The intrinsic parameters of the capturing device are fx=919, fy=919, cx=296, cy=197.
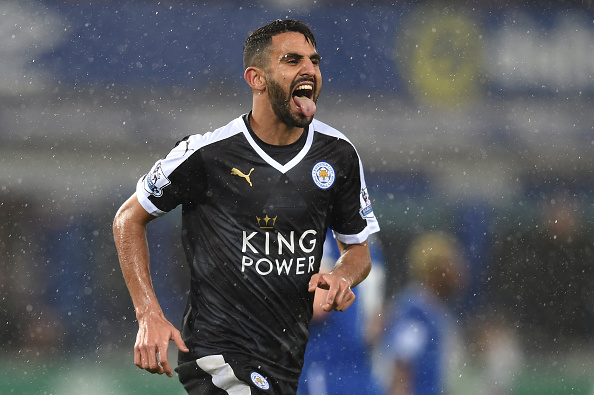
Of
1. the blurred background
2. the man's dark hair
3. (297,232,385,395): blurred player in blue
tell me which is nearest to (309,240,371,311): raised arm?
the man's dark hair

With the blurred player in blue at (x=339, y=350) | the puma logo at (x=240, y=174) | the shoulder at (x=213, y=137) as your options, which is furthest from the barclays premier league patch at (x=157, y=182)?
the blurred player in blue at (x=339, y=350)

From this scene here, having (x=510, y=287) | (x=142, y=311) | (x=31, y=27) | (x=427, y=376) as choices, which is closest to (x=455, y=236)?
(x=510, y=287)

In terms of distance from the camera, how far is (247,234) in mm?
3479

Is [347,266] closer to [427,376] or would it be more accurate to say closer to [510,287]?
[427,376]

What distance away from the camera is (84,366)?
8.05 meters

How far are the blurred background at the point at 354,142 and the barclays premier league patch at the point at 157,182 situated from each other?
4640mm

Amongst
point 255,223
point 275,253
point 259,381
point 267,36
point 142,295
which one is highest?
point 267,36

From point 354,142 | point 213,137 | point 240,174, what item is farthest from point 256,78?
point 354,142

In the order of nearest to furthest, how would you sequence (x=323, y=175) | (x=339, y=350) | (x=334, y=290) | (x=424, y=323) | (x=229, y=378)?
1. (x=334, y=290)
2. (x=229, y=378)
3. (x=323, y=175)
4. (x=339, y=350)
5. (x=424, y=323)

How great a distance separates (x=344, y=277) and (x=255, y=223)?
0.40 metres

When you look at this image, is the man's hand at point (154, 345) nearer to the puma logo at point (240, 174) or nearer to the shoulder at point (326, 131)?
the puma logo at point (240, 174)

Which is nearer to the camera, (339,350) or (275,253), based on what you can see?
(275,253)

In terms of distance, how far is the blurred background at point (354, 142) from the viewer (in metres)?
8.20

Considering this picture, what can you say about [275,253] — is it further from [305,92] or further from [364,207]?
[305,92]
